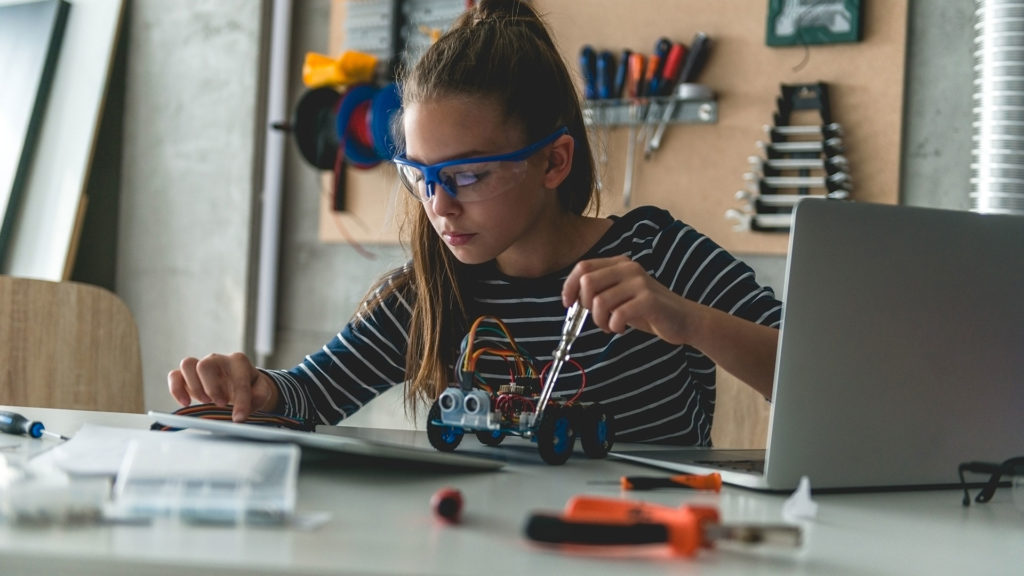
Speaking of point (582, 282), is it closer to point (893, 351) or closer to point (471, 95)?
point (893, 351)

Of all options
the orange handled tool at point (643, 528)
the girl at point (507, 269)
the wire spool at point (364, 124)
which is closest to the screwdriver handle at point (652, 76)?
the wire spool at point (364, 124)

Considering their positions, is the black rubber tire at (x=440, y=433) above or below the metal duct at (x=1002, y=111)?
below

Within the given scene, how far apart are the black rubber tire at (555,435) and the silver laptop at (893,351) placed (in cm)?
9

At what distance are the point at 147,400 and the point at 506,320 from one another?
2305 millimetres

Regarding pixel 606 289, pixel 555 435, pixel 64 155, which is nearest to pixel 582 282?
pixel 606 289

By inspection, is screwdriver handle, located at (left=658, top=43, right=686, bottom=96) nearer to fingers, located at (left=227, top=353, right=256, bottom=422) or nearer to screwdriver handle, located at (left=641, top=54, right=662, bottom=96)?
screwdriver handle, located at (left=641, top=54, right=662, bottom=96)

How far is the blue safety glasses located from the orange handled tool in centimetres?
61

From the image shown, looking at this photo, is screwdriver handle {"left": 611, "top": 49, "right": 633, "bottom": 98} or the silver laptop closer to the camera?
the silver laptop

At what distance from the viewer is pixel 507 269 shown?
1536 millimetres

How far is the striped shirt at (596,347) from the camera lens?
1.44 m

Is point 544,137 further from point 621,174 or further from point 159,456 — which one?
point 621,174

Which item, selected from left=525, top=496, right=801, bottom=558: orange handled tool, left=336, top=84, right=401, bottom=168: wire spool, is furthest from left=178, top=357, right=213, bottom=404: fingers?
left=336, top=84, right=401, bottom=168: wire spool

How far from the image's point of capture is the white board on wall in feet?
11.0

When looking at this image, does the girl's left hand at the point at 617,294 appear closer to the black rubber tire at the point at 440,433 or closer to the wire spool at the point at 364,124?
the black rubber tire at the point at 440,433
